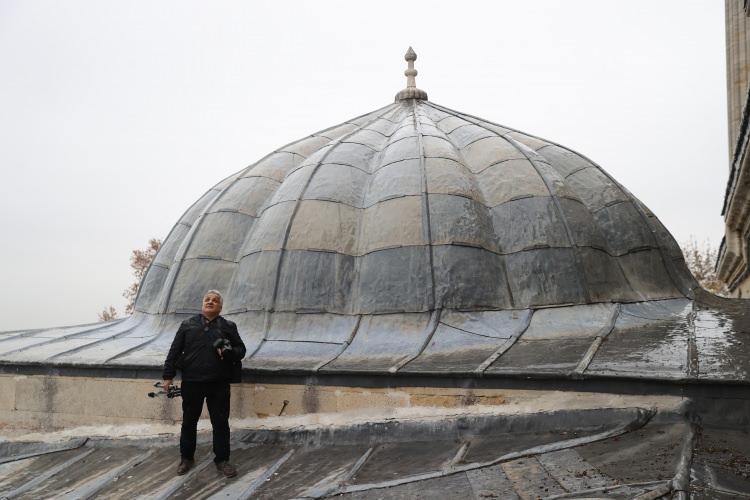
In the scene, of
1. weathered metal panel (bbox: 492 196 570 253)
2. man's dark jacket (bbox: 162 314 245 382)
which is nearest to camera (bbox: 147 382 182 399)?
man's dark jacket (bbox: 162 314 245 382)

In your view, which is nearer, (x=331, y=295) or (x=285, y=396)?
(x=285, y=396)

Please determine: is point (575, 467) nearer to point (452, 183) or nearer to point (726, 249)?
point (452, 183)

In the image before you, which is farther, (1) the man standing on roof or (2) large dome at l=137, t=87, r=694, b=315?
(2) large dome at l=137, t=87, r=694, b=315

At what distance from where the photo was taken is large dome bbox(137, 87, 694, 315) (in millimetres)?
7602

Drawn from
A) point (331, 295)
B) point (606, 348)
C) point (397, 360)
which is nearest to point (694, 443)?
point (606, 348)

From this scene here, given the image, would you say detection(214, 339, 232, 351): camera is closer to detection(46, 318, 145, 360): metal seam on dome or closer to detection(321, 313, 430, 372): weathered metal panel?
detection(321, 313, 430, 372): weathered metal panel

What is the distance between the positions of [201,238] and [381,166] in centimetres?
295

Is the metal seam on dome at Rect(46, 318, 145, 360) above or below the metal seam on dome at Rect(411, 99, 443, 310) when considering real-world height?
below

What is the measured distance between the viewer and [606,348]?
Answer: 6.02m

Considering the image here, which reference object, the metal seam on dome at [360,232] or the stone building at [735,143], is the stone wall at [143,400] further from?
the stone building at [735,143]

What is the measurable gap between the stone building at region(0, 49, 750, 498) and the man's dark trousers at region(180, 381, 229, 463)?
0.26 metres

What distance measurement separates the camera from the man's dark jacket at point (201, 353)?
5.28 meters

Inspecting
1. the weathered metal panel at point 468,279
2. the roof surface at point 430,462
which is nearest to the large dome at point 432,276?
the weathered metal panel at point 468,279

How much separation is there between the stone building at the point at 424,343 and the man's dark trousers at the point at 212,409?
0.86 ft
